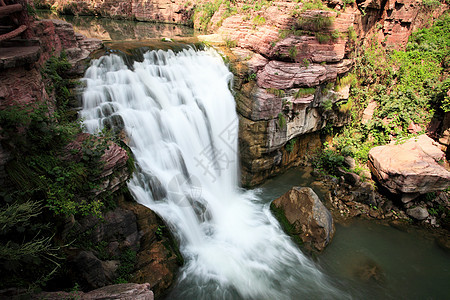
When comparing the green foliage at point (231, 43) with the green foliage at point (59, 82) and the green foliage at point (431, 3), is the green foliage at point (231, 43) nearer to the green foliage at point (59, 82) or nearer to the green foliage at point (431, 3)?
the green foliage at point (59, 82)

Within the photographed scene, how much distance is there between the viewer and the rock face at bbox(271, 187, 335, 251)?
7078 millimetres

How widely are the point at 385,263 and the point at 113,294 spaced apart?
7161 millimetres

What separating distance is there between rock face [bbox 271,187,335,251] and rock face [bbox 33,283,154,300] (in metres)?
4.71

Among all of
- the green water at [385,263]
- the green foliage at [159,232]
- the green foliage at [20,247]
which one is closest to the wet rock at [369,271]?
the green water at [385,263]

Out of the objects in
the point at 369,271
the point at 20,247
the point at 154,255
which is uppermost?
the point at 20,247

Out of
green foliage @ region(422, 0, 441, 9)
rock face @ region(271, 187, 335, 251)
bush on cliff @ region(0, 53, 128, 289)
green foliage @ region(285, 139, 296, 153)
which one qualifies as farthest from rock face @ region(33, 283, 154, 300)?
green foliage @ region(422, 0, 441, 9)

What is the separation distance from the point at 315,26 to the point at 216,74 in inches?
163

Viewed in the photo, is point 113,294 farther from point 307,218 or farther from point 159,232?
point 307,218

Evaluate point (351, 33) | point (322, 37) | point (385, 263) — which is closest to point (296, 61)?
point (322, 37)

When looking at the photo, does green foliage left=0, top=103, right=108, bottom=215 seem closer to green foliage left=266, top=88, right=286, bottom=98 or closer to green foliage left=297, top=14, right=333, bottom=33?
green foliage left=266, top=88, right=286, bottom=98

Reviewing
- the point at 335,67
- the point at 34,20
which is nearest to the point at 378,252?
the point at 335,67

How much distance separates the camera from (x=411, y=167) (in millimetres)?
8227

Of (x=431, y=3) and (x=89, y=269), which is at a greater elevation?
(x=431, y=3)

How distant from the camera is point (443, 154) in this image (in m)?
9.44
